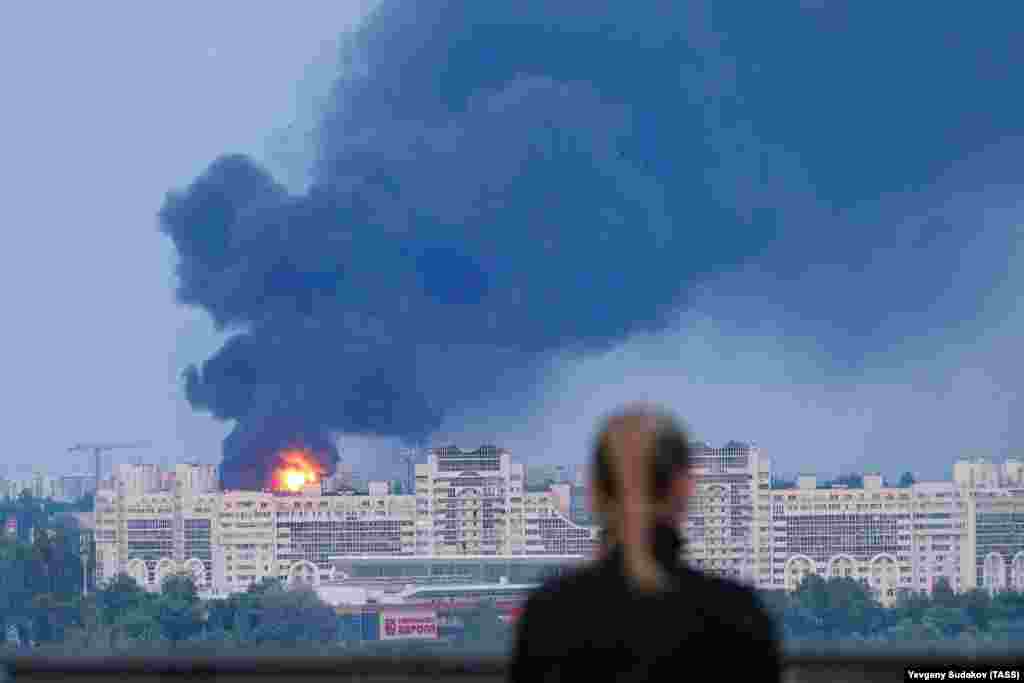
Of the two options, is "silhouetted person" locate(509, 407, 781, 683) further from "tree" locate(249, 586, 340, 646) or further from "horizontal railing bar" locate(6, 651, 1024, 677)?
"tree" locate(249, 586, 340, 646)

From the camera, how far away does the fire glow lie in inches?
2504

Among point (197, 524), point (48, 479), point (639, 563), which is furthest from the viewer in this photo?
point (48, 479)

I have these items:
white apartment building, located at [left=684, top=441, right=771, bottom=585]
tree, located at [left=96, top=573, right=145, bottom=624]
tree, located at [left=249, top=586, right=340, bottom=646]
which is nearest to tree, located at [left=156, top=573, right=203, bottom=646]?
tree, located at [left=96, top=573, right=145, bottom=624]

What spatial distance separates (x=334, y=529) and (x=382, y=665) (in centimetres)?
6767

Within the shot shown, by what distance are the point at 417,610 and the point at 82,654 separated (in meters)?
59.2

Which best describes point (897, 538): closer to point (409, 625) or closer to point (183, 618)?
point (409, 625)

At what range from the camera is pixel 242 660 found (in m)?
2.84

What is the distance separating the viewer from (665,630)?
5.14 ft

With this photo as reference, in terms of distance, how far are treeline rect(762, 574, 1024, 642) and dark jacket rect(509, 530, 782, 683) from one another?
5271cm

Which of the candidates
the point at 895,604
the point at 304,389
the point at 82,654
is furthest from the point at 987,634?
the point at 82,654

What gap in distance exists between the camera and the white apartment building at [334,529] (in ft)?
225

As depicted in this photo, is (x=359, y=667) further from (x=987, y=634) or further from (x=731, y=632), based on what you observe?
(x=987, y=634)

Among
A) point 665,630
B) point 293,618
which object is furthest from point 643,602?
point 293,618

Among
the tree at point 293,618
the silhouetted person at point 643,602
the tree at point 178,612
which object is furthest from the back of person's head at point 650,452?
the tree at point 293,618
